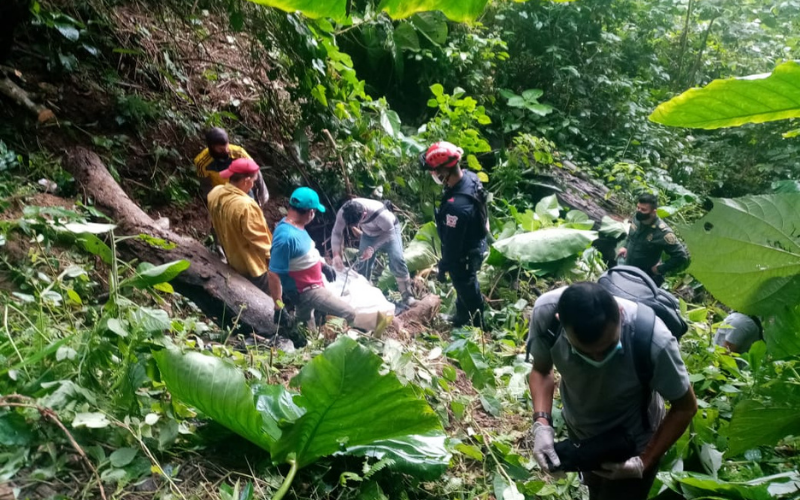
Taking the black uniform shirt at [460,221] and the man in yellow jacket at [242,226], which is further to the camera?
the black uniform shirt at [460,221]

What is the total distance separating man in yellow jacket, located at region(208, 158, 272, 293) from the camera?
401 centimetres

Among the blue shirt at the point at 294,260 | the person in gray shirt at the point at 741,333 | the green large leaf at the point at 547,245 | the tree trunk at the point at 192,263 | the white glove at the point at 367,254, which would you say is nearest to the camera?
the tree trunk at the point at 192,263

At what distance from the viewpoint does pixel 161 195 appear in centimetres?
480

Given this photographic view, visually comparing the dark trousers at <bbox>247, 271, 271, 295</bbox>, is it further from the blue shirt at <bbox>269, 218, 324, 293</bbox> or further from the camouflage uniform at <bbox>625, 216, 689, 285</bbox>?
the camouflage uniform at <bbox>625, 216, 689, 285</bbox>

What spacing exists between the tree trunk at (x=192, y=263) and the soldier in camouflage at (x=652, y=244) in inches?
146

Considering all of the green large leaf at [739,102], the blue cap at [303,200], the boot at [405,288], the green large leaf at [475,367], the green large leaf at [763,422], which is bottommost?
the boot at [405,288]

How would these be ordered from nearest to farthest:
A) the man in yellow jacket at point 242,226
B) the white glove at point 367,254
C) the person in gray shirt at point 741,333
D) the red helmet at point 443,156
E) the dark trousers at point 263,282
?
the person in gray shirt at point 741,333 < the man in yellow jacket at point 242,226 < the dark trousers at point 263,282 < the red helmet at point 443,156 < the white glove at point 367,254

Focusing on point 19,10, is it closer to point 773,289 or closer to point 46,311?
point 46,311

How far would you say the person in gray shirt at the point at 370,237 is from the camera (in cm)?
521

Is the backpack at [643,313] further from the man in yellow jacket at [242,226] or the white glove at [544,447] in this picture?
the man in yellow jacket at [242,226]

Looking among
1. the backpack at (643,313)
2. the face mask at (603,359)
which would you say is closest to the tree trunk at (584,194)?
the backpack at (643,313)

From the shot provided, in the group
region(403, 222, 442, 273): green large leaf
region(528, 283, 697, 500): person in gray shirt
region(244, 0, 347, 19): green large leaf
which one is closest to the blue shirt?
region(403, 222, 442, 273): green large leaf

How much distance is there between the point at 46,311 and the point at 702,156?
34.4 feet

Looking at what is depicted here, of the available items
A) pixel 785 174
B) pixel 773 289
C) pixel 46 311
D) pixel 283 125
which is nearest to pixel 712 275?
pixel 773 289
